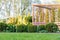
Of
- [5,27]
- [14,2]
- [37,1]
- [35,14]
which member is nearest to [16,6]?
[14,2]

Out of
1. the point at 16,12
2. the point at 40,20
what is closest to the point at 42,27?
the point at 40,20

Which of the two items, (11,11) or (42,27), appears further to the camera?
(11,11)

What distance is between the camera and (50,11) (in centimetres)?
1603

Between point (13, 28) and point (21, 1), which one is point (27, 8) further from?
point (13, 28)

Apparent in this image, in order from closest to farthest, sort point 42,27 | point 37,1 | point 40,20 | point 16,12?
point 42,27 < point 40,20 < point 16,12 < point 37,1

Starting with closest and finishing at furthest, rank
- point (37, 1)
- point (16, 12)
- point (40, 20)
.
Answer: point (40, 20)
point (16, 12)
point (37, 1)

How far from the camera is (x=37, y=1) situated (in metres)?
20.5

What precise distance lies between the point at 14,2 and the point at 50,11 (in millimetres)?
4420

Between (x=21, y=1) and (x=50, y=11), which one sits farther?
(x=21, y=1)

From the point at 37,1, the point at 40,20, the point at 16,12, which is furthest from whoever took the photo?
the point at 37,1

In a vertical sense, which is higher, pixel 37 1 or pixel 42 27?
pixel 37 1

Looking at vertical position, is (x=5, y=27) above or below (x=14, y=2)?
below

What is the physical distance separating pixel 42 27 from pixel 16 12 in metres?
6.57

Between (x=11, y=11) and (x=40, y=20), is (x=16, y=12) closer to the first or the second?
(x=11, y=11)
